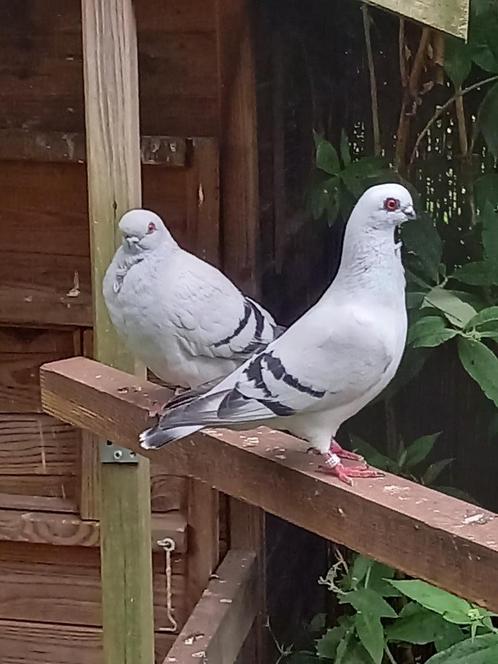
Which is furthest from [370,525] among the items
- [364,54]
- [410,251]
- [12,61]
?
[364,54]

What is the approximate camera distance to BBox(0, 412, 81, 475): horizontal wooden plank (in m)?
1.79

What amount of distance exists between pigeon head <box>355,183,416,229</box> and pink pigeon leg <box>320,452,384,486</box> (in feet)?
0.73

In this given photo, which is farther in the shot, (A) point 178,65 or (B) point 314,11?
(B) point 314,11

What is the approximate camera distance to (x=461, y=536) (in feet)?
2.97

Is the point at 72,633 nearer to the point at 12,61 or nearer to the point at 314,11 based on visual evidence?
the point at 12,61

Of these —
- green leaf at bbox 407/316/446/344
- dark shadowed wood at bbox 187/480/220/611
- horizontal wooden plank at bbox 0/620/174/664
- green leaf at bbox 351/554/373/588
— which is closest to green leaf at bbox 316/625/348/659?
green leaf at bbox 351/554/373/588

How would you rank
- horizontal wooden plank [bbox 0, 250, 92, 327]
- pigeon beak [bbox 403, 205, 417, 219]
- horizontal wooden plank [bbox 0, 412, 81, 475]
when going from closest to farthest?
pigeon beak [bbox 403, 205, 417, 219]
horizontal wooden plank [bbox 0, 250, 92, 327]
horizontal wooden plank [bbox 0, 412, 81, 475]

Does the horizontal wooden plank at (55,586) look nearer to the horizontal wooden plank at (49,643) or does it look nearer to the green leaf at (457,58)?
the horizontal wooden plank at (49,643)

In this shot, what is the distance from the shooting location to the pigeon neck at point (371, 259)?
1.04 meters

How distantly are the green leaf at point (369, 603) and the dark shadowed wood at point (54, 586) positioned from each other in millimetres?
331

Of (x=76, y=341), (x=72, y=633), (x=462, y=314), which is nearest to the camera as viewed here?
(x=462, y=314)

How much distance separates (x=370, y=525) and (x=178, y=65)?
2.68 ft

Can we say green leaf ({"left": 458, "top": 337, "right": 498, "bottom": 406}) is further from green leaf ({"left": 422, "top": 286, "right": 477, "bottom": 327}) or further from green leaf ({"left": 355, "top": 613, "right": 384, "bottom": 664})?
green leaf ({"left": 355, "top": 613, "right": 384, "bottom": 664})

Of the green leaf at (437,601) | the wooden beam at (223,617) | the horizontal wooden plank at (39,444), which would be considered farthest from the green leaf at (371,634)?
the horizontal wooden plank at (39,444)
